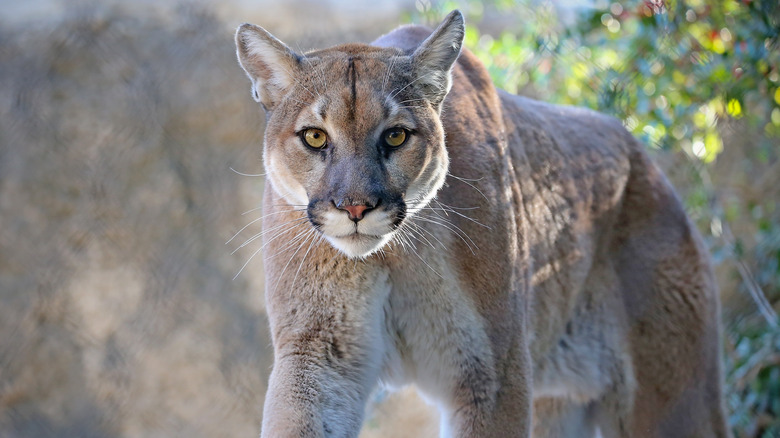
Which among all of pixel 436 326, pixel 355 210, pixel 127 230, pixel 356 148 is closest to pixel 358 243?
pixel 355 210

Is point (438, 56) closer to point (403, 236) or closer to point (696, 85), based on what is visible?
point (403, 236)

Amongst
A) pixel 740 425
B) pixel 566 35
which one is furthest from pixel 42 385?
pixel 740 425

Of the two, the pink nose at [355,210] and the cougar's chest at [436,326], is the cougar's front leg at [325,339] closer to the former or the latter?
the cougar's chest at [436,326]

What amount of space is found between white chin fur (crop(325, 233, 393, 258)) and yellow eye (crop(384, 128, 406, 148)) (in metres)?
0.27

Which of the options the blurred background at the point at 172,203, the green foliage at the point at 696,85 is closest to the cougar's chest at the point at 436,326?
the green foliage at the point at 696,85

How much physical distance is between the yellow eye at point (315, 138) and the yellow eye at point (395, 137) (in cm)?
18

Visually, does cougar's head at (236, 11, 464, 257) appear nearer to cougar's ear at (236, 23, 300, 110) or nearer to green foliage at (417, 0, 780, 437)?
cougar's ear at (236, 23, 300, 110)

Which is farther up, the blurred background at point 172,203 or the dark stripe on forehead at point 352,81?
the dark stripe on forehead at point 352,81

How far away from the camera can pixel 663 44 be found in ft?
15.3

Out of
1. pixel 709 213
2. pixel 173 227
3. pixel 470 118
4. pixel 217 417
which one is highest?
pixel 470 118

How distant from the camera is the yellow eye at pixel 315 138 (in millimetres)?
2451

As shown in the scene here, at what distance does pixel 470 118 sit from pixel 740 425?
9.90 feet

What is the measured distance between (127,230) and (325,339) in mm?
3124

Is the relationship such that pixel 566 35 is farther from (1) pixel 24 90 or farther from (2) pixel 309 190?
(1) pixel 24 90
